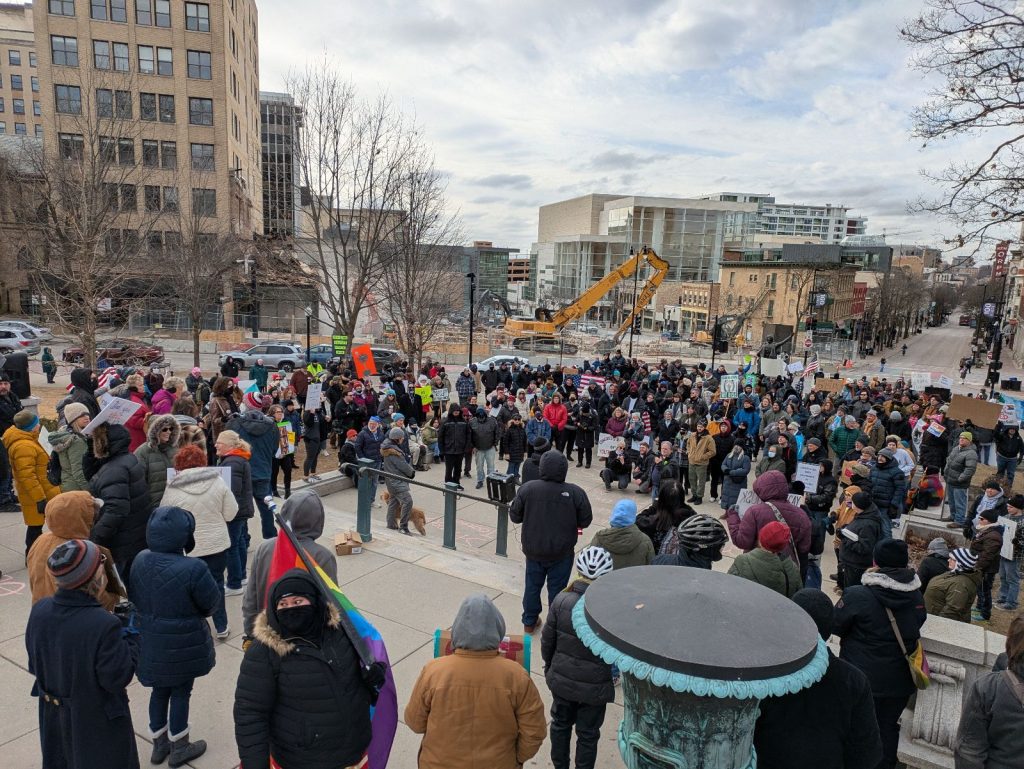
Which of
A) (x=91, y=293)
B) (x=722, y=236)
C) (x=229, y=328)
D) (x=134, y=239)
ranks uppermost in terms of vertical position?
(x=722, y=236)

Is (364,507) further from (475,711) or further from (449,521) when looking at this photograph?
(475,711)

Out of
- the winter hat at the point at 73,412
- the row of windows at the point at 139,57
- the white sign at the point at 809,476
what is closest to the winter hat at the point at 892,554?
the white sign at the point at 809,476

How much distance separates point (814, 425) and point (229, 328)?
38799 millimetres

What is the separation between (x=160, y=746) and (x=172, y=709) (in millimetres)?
226

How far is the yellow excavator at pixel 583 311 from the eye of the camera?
108 feet

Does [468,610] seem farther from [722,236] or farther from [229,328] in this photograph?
[722,236]

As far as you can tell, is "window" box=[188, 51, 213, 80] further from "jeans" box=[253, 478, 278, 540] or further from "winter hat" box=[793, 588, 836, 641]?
"winter hat" box=[793, 588, 836, 641]

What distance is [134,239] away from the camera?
1880 centimetres

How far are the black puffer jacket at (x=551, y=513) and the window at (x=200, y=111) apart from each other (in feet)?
161

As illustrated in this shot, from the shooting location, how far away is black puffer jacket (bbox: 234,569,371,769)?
2.77 meters

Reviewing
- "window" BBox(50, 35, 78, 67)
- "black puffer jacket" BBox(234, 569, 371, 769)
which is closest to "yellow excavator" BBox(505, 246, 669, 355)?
"black puffer jacket" BBox(234, 569, 371, 769)

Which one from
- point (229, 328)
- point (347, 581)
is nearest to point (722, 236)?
point (229, 328)

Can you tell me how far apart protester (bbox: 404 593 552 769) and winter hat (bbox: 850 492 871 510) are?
4835 millimetres

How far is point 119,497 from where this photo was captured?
5176 mm
